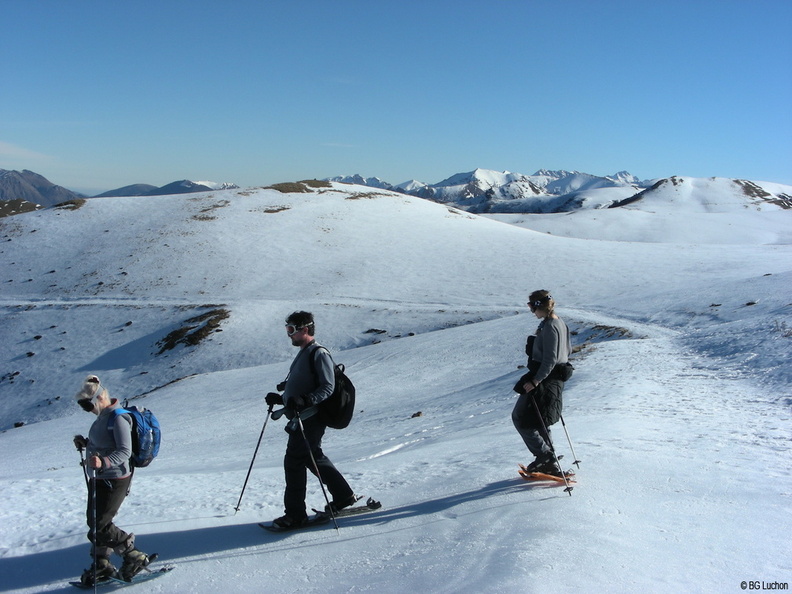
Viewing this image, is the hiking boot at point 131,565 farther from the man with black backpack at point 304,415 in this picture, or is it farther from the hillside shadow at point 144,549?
the man with black backpack at point 304,415

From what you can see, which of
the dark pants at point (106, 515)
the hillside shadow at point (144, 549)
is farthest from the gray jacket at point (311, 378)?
the dark pants at point (106, 515)

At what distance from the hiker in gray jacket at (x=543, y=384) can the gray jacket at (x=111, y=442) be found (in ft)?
15.1

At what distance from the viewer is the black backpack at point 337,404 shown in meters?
6.70

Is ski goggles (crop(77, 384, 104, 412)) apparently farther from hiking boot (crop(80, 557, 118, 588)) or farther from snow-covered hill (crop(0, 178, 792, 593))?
snow-covered hill (crop(0, 178, 792, 593))

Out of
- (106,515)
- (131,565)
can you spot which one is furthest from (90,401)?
(131,565)

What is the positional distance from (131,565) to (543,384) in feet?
17.3

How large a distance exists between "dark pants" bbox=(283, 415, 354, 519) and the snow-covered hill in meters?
0.39

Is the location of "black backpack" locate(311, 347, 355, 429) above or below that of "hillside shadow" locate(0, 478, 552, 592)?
above

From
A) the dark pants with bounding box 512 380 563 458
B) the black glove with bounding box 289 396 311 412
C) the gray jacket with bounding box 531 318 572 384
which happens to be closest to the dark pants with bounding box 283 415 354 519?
the black glove with bounding box 289 396 311 412

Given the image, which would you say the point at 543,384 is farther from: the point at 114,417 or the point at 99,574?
the point at 99,574

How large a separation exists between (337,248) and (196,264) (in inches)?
490

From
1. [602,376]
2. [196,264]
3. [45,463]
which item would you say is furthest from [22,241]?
[602,376]

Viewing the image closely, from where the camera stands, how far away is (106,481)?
19.6ft

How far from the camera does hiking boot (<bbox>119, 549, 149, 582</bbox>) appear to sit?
6004 mm
